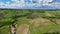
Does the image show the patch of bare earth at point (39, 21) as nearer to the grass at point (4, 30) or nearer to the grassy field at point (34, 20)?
the grassy field at point (34, 20)

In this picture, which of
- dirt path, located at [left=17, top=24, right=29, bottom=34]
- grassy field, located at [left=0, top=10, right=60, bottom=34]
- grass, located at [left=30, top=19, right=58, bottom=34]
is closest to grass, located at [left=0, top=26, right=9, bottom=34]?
grassy field, located at [left=0, top=10, right=60, bottom=34]

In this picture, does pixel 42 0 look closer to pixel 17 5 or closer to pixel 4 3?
pixel 17 5

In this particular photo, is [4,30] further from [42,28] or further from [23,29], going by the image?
[42,28]

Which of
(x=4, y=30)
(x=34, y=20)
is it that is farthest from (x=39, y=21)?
(x=4, y=30)

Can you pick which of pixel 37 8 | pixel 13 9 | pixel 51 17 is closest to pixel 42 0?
pixel 37 8

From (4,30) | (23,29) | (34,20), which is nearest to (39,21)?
(34,20)

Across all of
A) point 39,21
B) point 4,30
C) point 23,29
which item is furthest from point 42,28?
point 4,30

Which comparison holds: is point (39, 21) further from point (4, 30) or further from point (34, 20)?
point (4, 30)

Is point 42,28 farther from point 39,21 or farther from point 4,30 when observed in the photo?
point 4,30

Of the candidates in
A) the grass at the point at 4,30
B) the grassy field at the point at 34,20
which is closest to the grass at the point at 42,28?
the grassy field at the point at 34,20
